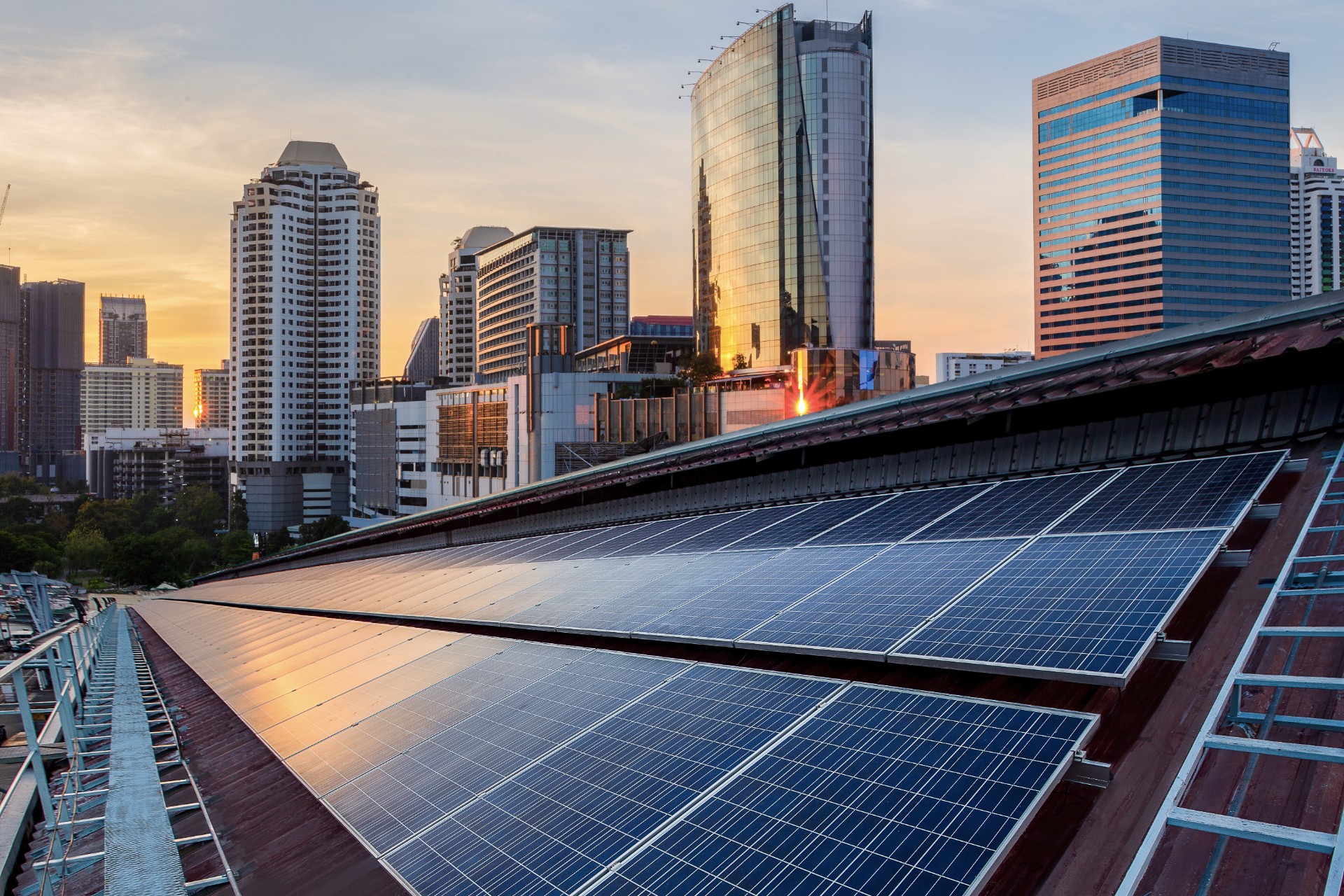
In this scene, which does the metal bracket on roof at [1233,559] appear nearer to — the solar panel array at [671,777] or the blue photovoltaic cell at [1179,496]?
the blue photovoltaic cell at [1179,496]

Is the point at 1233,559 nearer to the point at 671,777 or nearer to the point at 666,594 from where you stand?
the point at 671,777

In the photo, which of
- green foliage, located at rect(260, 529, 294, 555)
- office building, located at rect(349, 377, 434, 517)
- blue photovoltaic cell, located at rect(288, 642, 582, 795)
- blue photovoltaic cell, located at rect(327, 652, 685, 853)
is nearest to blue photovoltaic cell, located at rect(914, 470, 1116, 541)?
blue photovoltaic cell, located at rect(327, 652, 685, 853)

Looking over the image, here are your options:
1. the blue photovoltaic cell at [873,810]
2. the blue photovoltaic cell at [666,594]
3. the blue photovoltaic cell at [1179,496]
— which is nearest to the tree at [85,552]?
the blue photovoltaic cell at [666,594]

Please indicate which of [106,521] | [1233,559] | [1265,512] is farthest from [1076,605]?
[106,521]

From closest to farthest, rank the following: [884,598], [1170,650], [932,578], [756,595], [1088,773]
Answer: [1088,773] → [1170,650] → [884,598] → [932,578] → [756,595]

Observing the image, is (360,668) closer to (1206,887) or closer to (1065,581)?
(1065,581)

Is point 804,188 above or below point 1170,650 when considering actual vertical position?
above

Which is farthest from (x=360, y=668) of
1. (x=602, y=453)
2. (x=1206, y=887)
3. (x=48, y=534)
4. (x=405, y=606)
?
(x=48, y=534)
